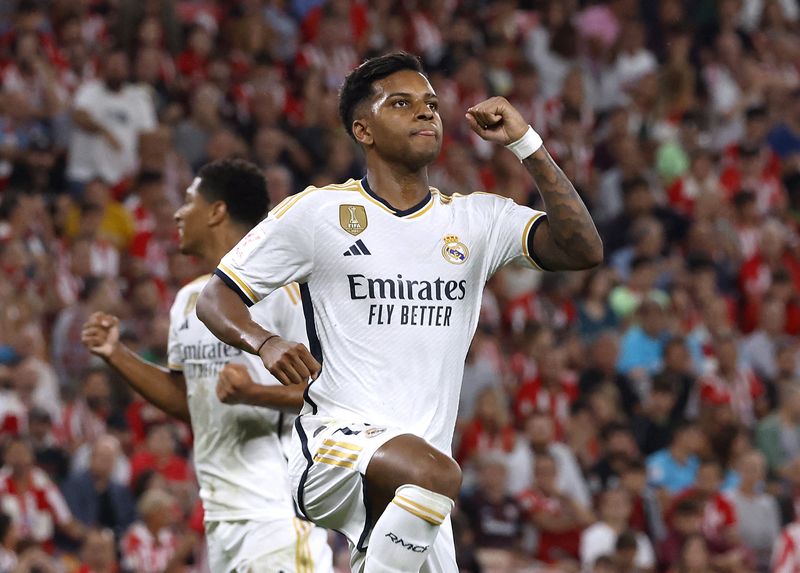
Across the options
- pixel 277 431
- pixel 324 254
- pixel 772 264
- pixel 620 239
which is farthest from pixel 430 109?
pixel 772 264

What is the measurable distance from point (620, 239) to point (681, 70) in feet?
10.0

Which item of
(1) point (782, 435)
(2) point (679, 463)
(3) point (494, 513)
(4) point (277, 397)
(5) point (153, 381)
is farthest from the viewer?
(1) point (782, 435)

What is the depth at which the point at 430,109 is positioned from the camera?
5.80 meters

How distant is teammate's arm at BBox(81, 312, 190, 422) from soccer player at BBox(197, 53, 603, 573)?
4.92 ft

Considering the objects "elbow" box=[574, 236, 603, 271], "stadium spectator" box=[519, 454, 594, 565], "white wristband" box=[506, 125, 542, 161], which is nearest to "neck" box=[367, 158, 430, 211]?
"white wristband" box=[506, 125, 542, 161]

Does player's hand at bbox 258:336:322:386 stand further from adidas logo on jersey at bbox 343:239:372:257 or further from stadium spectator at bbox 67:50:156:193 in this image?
stadium spectator at bbox 67:50:156:193

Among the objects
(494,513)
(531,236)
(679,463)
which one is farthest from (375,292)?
(679,463)

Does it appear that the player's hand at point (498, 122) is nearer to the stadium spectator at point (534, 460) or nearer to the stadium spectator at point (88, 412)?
the stadium spectator at point (88, 412)

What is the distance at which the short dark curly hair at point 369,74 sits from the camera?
586 cm

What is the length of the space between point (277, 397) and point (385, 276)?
1.02 m

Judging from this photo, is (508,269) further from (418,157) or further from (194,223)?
(418,157)

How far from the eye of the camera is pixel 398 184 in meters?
5.82

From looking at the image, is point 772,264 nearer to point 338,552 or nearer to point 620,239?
point 620,239

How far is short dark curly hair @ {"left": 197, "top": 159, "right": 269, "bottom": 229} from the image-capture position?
709 centimetres
